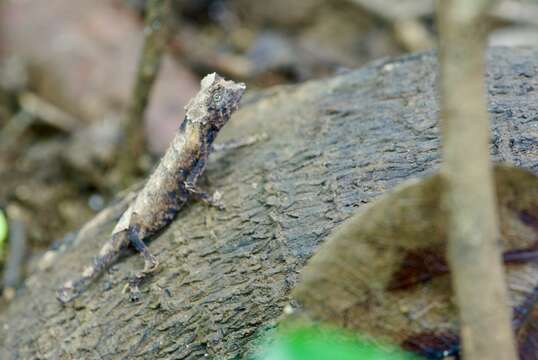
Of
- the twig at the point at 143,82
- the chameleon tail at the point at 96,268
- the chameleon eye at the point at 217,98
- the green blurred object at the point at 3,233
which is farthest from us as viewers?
the green blurred object at the point at 3,233

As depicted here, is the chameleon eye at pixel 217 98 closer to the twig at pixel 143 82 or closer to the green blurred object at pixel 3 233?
the twig at pixel 143 82

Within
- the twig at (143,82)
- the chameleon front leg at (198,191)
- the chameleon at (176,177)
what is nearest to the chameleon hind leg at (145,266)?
the chameleon at (176,177)

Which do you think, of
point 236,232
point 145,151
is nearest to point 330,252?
point 236,232

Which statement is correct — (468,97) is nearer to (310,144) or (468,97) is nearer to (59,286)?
(310,144)

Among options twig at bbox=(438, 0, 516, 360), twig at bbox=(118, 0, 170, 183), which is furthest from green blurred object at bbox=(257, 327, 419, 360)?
twig at bbox=(118, 0, 170, 183)

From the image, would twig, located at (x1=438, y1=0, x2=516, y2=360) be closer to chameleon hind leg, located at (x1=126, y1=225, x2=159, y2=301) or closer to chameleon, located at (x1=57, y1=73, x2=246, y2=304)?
chameleon hind leg, located at (x1=126, y1=225, x2=159, y2=301)

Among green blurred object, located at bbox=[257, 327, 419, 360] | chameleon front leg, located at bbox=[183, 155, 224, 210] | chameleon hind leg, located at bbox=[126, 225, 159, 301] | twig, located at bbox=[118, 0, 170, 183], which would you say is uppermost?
twig, located at bbox=[118, 0, 170, 183]

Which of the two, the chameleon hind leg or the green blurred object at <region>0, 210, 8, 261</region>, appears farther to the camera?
the green blurred object at <region>0, 210, 8, 261</region>
